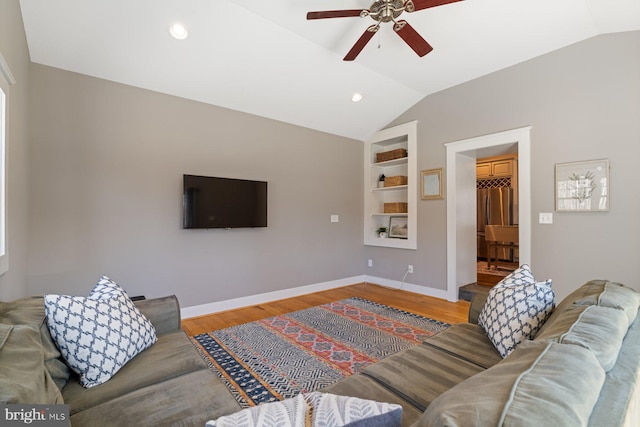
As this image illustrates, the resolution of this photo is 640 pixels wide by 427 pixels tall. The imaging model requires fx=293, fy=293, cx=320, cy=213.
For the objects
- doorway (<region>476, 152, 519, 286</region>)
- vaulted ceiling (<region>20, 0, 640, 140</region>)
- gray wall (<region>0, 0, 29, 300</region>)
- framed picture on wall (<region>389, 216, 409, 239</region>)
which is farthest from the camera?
doorway (<region>476, 152, 519, 286</region>)

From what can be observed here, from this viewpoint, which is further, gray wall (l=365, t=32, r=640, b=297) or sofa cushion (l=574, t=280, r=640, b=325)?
gray wall (l=365, t=32, r=640, b=297)

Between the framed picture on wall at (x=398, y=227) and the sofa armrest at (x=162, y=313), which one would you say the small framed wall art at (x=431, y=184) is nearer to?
the framed picture on wall at (x=398, y=227)

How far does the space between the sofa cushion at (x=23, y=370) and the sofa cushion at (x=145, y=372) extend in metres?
0.24

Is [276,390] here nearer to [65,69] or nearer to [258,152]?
[258,152]

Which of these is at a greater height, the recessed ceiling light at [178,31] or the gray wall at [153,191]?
the recessed ceiling light at [178,31]

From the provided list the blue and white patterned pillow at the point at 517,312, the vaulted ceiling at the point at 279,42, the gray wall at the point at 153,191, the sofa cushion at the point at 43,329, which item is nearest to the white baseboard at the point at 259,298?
the gray wall at the point at 153,191

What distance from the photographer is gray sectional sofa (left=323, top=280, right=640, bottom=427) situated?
53 centimetres

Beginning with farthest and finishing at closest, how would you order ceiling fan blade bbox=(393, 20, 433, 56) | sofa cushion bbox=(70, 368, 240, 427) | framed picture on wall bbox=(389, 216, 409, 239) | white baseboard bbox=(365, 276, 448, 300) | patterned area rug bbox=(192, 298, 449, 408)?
framed picture on wall bbox=(389, 216, 409, 239), white baseboard bbox=(365, 276, 448, 300), ceiling fan blade bbox=(393, 20, 433, 56), patterned area rug bbox=(192, 298, 449, 408), sofa cushion bbox=(70, 368, 240, 427)

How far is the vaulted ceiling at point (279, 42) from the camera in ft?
8.09

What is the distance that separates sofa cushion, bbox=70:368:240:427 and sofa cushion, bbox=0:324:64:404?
0.58 ft

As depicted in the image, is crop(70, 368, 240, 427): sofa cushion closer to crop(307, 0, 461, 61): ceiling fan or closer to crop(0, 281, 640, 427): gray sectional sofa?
crop(0, 281, 640, 427): gray sectional sofa

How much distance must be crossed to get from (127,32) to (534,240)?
4.59m

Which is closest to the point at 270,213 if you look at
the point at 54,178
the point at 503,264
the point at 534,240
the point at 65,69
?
the point at 54,178

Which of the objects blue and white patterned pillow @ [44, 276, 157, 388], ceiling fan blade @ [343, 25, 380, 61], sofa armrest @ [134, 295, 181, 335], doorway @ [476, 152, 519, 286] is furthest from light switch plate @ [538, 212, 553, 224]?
blue and white patterned pillow @ [44, 276, 157, 388]
